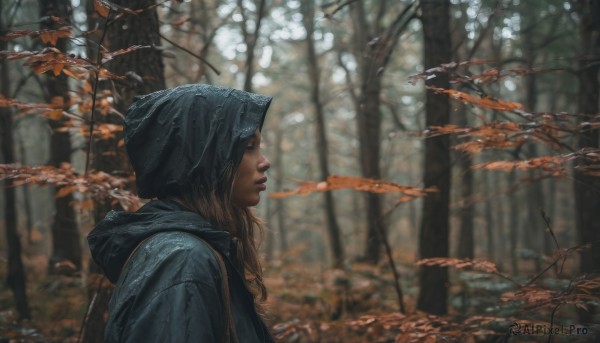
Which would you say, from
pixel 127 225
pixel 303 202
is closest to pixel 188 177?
pixel 127 225

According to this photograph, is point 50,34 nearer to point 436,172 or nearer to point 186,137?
point 186,137

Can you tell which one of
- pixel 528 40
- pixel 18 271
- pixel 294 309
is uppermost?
pixel 528 40

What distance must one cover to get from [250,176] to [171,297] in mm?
803

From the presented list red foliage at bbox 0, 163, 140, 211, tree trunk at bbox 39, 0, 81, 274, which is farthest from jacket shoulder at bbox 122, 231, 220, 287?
tree trunk at bbox 39, 0, 81, 274

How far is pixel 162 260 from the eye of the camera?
1.74 metres

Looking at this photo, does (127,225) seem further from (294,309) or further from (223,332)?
(294,309)

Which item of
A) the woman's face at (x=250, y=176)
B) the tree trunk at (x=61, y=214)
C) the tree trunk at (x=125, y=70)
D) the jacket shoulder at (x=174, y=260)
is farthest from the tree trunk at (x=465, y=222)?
the jacket shoulder at (x=174, y=260)

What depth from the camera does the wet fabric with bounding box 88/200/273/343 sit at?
1636 mm

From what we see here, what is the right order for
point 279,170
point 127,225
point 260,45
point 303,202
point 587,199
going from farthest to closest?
point 303,202 < point 279,170 < point 260,45 < point 587,199 < point 127,225

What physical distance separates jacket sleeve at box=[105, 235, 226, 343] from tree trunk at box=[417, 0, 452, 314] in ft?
12.6

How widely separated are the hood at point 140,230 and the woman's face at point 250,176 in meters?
0.30

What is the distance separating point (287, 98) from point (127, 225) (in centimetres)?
2326

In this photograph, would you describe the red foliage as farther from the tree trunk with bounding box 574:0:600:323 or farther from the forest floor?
the tree trunk with bounding box 574:0:600:323

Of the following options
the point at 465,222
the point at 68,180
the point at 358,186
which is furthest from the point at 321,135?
the point at 68,180
